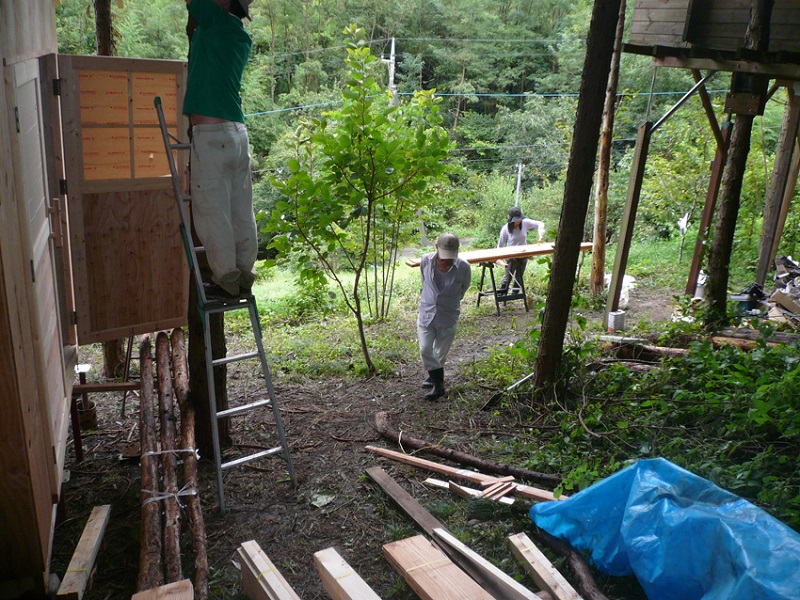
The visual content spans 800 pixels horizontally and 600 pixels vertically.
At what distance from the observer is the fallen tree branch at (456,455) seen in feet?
16.4

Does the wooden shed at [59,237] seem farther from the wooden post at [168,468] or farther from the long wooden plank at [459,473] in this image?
the long wooden plank at [459,473]

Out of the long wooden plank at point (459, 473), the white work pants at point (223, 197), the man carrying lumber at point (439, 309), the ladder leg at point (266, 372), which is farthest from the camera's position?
the man carrying lumber at point (439, 309)

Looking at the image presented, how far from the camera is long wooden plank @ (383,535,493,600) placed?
3.36m

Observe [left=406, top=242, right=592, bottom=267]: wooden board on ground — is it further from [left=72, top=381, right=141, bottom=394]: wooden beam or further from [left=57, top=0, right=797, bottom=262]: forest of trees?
[left=57, top=0, right=797, bottom=262]: forest of trees

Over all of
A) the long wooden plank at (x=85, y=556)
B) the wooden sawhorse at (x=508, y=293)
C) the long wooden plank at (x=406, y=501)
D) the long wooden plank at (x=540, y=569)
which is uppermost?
the long wooden plank at (x=540, y=569)

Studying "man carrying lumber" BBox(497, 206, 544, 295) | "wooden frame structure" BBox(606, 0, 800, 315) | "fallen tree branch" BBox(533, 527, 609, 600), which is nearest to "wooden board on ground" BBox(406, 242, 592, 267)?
"man carrying lumber" BBox(497, 206, 544, 295)

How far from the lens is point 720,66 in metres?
7.86

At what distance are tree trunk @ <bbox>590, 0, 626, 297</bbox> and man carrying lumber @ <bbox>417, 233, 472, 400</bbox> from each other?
5.57m

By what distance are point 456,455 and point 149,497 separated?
2.51 metres

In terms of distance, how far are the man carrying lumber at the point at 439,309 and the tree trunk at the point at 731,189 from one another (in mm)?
3381

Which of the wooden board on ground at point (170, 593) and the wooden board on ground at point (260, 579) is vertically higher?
the wooden board on ground at point (170, 593)

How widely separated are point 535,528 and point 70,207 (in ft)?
14.8

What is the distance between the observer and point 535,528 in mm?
4332

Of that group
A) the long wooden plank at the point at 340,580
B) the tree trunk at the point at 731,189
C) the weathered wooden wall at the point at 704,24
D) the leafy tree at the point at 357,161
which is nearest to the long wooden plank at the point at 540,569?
the long wooden plank at the point at 340,580
